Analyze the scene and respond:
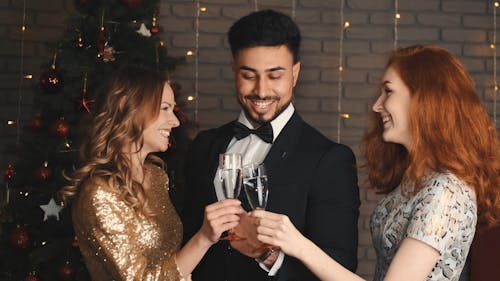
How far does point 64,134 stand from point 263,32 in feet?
4.77

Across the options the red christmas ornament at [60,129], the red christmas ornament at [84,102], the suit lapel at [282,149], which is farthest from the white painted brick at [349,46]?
the suit lapel at [282,149]

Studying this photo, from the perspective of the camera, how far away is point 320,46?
4.94 meters

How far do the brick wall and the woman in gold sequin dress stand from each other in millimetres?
2099

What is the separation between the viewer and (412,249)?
2133 millimetres

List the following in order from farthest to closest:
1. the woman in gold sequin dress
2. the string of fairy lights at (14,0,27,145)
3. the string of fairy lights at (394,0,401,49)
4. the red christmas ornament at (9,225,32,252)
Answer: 1. the string of fairy lights at (394,0,401,49)
2. the string of fairy lights at (14,0,27,145)
3. the red christmas ornament at (9,225,32,252)
4. the woman in gold sequin dress

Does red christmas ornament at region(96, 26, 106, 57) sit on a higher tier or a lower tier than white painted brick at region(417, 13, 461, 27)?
lower

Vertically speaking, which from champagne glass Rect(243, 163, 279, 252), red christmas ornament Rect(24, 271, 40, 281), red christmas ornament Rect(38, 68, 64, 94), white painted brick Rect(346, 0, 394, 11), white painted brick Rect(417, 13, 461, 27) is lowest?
red christmas ornament Rect(24, 271, 40, 281)

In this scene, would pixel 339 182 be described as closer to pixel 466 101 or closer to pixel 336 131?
pixel 466 101

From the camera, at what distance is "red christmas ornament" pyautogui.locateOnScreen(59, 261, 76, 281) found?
3.64 metres

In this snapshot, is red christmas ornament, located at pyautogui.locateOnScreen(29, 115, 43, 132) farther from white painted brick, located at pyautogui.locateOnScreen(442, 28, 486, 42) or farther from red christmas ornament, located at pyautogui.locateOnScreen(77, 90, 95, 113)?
white painted brick, located at pyautogui.locateOnScreen(442, 28, 486, 42)

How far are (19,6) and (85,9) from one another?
122 cm

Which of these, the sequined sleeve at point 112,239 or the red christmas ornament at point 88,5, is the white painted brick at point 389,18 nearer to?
the red christmas ornament at point 88,5

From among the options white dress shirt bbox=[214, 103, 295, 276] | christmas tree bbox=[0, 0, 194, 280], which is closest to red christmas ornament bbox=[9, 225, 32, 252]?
christmas tree bbox=[0, 0, 194, 280]

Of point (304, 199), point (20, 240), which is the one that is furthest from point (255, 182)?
point (20, 240)
